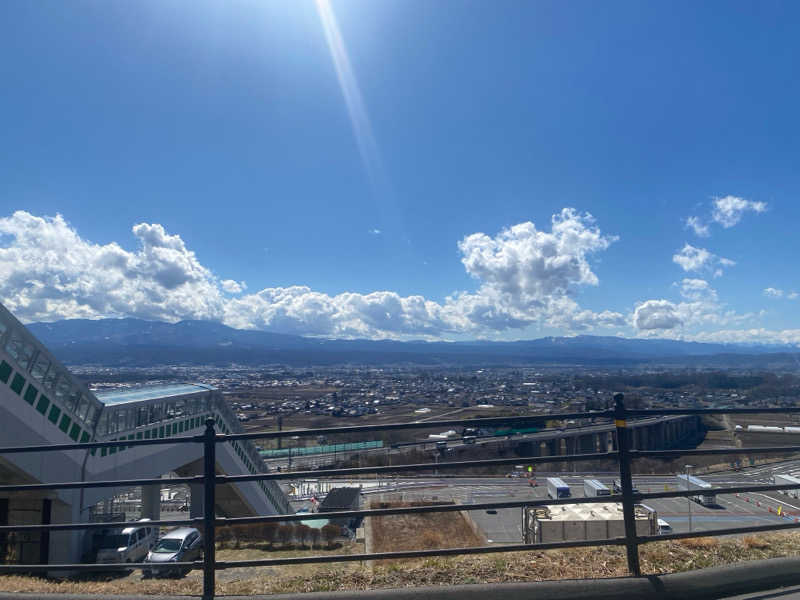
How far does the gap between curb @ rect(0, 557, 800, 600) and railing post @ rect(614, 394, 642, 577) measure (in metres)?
0.16

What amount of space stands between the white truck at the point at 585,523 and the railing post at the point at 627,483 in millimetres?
800

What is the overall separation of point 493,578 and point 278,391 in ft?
386

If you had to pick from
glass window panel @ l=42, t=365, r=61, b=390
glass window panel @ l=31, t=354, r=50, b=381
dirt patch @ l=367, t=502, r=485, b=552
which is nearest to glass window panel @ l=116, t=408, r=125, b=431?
glass window panel @ l=42, t=365, r=61, b=390

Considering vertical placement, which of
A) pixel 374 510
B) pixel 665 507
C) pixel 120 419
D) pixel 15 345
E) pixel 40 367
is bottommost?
pixel 665 507

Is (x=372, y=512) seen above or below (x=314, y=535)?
above

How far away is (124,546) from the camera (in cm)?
1273

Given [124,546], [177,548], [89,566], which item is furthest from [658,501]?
[89,566]

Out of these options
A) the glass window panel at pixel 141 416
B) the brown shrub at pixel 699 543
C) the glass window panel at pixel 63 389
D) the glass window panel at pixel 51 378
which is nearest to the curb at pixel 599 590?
the brown shrub at pixel 699 543

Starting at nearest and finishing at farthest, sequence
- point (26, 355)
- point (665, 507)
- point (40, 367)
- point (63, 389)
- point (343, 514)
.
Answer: point (343, 514) → point (26, 355) → point (40, 367) → point (63, 389) → point (665, 507)

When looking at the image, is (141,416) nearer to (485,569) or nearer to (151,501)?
(151,501)

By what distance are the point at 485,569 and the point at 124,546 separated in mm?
12177

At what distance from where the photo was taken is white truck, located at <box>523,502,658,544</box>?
489cm

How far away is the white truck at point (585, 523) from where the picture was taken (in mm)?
4887

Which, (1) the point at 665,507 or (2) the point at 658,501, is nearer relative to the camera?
(1) the point at 665,507
